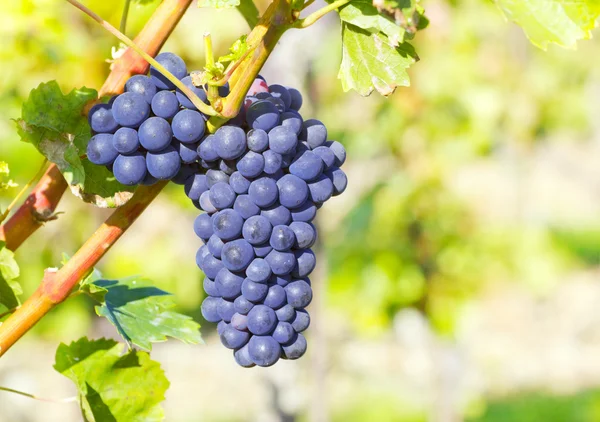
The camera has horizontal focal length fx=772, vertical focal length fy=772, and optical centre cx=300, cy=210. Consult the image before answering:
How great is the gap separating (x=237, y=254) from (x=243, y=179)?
9 centimetres

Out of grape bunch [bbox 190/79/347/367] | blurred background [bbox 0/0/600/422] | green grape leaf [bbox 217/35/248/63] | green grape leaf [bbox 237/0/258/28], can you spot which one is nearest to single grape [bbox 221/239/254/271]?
grape bunch [bbox 190/79/347/367]

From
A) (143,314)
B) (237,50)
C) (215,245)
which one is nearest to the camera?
(237,50)

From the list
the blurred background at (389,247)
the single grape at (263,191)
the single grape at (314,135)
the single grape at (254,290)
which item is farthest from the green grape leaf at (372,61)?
the blurred background at (389,247)

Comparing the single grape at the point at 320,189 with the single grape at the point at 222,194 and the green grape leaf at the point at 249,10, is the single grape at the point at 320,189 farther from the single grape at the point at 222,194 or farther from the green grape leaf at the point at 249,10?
the green grape leaf at the point at 249,10

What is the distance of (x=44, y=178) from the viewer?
1052 mm

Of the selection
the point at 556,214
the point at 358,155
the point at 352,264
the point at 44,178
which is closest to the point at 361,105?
the point at 358,155

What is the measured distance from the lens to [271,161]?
88 centimetres

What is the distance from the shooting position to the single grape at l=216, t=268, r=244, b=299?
92 cm

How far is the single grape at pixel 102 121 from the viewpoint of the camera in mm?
873

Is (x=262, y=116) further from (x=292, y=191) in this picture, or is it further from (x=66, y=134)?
(x=66, y=134)

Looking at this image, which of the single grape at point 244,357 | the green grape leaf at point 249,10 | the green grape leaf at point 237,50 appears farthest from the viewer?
the green grape leaf at point 249,10

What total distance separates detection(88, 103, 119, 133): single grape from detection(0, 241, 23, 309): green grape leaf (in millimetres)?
249

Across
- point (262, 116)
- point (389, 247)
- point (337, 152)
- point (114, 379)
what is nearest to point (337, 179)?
point (337, 152)

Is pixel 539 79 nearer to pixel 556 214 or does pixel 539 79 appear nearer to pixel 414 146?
pixel 414 146
